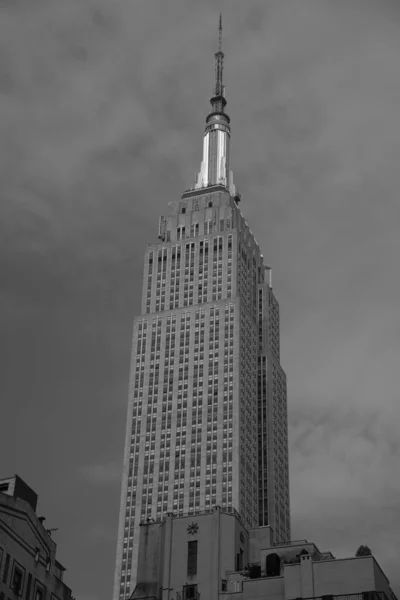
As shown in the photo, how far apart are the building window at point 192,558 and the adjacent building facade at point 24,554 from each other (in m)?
15.2

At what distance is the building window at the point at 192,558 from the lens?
305ft

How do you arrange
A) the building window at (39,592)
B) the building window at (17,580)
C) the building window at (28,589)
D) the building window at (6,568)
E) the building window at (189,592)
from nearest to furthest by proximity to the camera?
the building window at (6,568) → the building window at (17,580) → the building window at (28,589) → the building window at (39,592) → the building window at (189,592)

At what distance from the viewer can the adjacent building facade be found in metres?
71.1

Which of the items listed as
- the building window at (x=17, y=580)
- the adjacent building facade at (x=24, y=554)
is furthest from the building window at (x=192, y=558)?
the building window at (x=17, y=580)

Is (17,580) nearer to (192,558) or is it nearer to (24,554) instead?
(24,554)

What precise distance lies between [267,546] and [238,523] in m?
3.09

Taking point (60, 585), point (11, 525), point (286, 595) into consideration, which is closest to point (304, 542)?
point (286, 595)

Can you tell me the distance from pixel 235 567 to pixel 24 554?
80.0 feet

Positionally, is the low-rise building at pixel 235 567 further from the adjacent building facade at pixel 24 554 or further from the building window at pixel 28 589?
the building window at pixel 28 589

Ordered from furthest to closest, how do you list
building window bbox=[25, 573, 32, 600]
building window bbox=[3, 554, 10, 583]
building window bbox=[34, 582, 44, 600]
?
building window bbox=[34, 582, 44, 600] → building window bbox=[25, 573, 32, 600] → building window bbox=[3, 554, 10, 583]

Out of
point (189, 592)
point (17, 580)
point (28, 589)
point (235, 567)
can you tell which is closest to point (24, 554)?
point (17, 580)

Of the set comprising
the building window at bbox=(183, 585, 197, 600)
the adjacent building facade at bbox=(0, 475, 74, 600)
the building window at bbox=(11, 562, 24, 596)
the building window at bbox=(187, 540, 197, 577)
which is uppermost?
the building window at bbox=(187, 540, 197, 577)

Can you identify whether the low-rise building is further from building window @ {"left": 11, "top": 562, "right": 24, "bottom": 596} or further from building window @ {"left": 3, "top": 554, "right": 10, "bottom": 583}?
building window @ {"left": 3, "top": 554, "right": 10, "bottom": 583}

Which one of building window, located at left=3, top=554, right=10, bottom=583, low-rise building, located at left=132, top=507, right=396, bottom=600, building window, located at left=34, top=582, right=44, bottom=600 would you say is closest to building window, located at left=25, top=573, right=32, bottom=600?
building window, located at left=34, top=582, right=44, bottom=600
